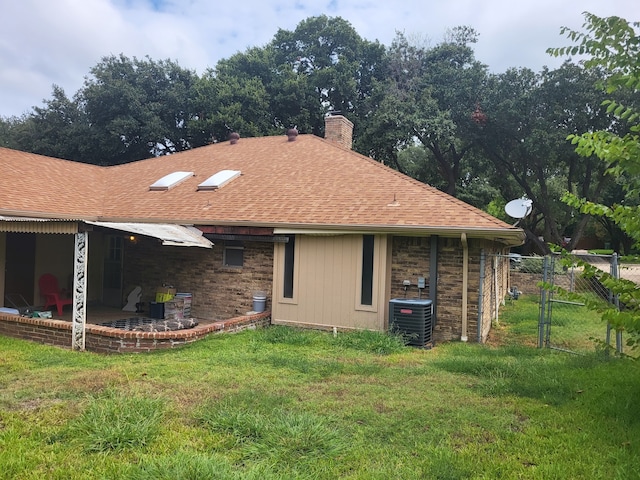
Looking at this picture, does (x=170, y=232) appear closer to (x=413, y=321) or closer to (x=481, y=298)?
(x=413, y=321)

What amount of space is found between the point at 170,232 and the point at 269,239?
2147 mm

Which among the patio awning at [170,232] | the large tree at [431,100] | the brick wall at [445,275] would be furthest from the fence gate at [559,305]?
the large tree at [431,100]

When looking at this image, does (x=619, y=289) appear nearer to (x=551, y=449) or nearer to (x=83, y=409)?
(x=551, y=449)

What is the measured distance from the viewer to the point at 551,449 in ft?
13.6

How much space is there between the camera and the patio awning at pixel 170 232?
940 cm

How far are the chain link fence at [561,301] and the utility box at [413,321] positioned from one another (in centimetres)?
115

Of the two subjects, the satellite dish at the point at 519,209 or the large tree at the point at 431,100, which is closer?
the satellite dish at the point at 519,209

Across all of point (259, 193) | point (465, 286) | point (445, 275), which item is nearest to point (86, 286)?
point (259, 193)

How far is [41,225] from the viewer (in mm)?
8469

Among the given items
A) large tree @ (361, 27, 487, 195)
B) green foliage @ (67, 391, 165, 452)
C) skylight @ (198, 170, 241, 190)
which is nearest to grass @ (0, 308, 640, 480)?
green foliage @ (67, 391, 165, 452)

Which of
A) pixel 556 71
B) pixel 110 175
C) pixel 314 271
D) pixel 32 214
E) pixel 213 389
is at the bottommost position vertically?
pixel 213 389

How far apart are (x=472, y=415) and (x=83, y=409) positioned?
3.93 m

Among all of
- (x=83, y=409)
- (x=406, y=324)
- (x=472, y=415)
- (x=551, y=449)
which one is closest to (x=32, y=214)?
(x=83, y=409)

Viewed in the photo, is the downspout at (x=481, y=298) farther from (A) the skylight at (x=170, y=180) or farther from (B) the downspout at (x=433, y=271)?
(A) the skylight at (x=170, y=180)
